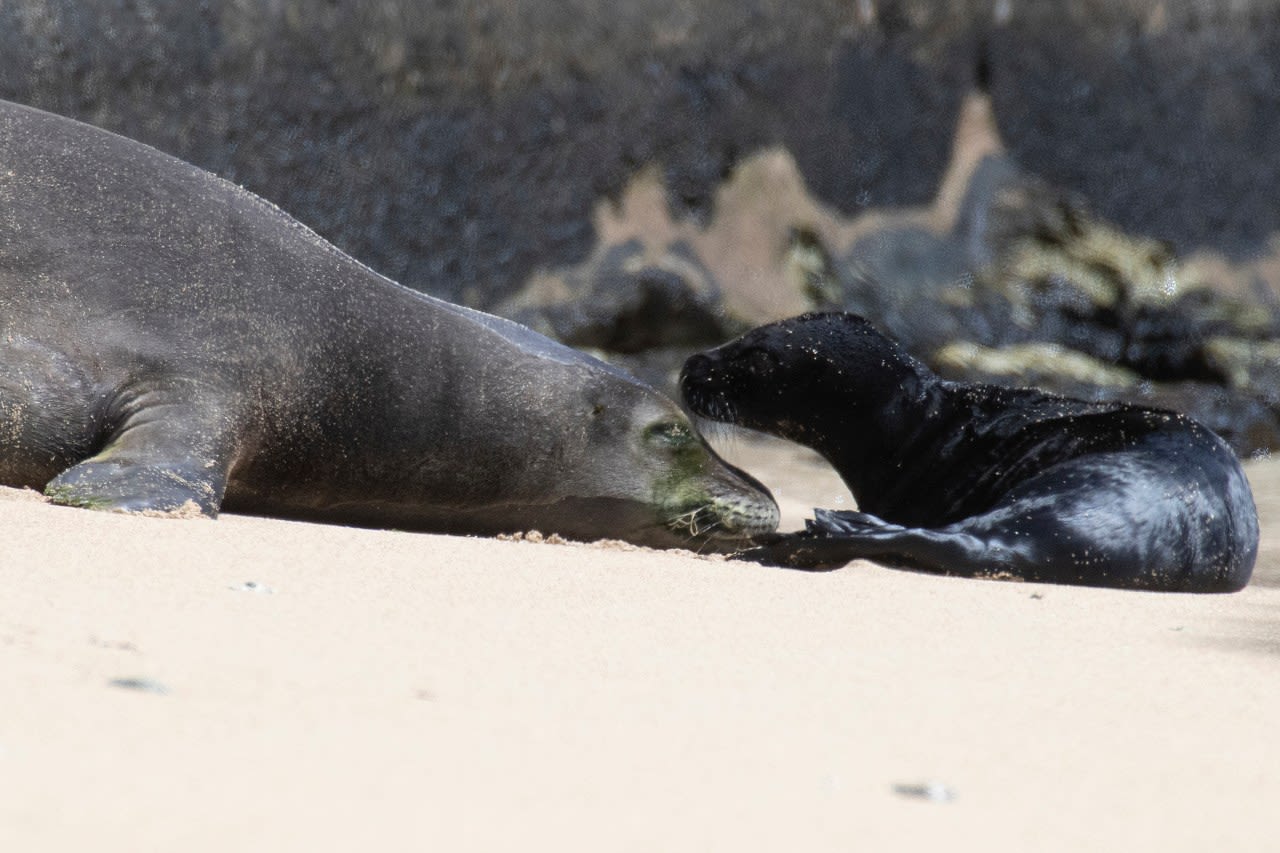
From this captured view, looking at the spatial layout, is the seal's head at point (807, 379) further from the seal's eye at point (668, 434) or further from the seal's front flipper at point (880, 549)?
the seal's front flipper at point (880, 549)

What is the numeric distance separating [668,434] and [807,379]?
3.30 feet

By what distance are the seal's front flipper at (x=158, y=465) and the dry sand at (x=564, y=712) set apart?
1.98 feet

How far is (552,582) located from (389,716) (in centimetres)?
111

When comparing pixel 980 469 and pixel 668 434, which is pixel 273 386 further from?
pixel 980 469

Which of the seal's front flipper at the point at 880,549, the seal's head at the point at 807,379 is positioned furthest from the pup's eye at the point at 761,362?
the seal's front flipper at the point at 880,549

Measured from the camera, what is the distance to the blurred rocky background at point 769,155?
7793 mm

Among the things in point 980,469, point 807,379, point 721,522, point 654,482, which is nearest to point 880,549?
point 721,522

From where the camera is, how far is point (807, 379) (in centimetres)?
560

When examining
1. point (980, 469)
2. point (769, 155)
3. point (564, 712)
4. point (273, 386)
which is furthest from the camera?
point (769, 155)

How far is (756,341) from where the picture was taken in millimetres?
5715

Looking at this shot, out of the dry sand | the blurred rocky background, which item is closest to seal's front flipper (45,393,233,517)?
the dry sand

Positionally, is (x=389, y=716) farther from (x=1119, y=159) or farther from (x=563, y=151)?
(x=1119, y=159)

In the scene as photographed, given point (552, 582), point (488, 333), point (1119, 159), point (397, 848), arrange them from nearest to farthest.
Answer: point (397, 848), point (552, 582), point (488, 333), point (1119, 159)

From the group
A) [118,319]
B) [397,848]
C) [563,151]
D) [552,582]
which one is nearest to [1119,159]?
[563,151]
